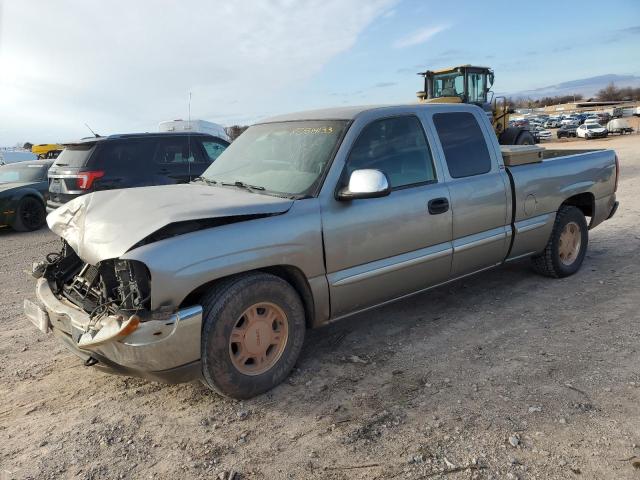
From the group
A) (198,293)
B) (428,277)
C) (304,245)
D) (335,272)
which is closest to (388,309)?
(428,277)

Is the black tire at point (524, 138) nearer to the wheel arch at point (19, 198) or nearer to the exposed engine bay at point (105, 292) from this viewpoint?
the wheel arch at point (19, 198)

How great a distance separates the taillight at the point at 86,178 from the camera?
8.08 m

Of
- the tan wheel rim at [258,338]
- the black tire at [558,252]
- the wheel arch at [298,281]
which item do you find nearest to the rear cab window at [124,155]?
the wheel arch at [298,281]

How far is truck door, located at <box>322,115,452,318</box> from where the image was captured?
363cm

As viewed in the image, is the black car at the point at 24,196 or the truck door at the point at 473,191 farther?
the black car at the point at 24,196

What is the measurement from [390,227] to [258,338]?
1.28 metres

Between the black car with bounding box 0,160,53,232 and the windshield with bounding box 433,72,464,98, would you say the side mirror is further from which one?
the windshield with bounding box 433,72,464,98

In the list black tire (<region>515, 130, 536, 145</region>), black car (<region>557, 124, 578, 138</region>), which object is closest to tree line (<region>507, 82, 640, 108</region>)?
black car (<region>557, 124, 578, 138</region>)

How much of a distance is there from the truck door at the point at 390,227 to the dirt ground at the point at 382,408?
1.68ft

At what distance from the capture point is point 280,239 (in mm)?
3326

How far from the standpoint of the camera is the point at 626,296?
16.2 ft

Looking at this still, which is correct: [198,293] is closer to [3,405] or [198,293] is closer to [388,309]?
[3,405]

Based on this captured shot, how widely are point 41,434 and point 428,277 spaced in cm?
292

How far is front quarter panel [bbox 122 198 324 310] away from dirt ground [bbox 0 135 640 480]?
80 centimetres
